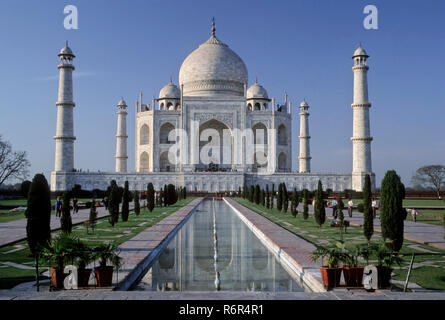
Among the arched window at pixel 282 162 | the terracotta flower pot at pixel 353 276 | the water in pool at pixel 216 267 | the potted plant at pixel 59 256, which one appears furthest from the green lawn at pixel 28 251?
the arched window at pixel 282 162

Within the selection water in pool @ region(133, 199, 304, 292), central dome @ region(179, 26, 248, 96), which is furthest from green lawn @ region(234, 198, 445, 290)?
central dome @ region(179, 26, 248, 96)

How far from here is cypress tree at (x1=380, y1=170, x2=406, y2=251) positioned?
5809 mm

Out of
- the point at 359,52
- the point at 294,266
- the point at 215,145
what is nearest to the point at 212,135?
the point at 215,145

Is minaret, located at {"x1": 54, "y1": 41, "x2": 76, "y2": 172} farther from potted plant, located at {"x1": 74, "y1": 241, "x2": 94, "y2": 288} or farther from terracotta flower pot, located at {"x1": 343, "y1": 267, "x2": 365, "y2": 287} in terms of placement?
terracotta flower pot, located at {"x1": 343, "y1": 267, "x2": 365, "y2": 287}

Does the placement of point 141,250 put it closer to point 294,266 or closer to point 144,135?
point 294,266

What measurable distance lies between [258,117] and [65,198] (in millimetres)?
24001

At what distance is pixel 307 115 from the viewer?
32.6 metres

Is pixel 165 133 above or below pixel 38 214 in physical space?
above

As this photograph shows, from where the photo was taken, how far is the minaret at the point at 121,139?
31469 millimetres

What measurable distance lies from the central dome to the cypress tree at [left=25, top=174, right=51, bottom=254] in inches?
1070

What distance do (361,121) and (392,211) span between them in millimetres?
20533

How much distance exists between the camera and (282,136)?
33.1m

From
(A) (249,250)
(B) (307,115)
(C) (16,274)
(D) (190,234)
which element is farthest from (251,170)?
(C) (16,274)
